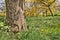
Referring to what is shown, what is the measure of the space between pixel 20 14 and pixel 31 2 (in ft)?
63.7

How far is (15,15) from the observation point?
7816 millimetres

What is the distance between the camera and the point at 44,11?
1121 inches

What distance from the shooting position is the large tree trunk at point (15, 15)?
7777mm

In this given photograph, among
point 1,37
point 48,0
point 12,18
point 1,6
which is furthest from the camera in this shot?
point 48,0

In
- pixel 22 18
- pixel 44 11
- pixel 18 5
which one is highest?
pixel 18 5

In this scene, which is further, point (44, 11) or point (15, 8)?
point (44, 11)

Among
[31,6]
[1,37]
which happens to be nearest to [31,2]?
[31,6]

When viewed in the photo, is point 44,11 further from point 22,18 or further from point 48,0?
point 22,18

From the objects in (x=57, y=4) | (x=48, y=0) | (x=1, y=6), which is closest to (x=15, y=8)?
(x=1, y=6)

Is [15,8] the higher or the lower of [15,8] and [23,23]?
the higher

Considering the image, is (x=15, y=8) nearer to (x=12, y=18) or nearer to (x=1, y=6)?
(x=12, y=18)

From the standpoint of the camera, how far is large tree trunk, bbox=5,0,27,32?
7777 millimetres

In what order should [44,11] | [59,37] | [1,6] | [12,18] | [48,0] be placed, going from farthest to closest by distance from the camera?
[44,11] → [48,0] → [1,6] → [12,18] → [59,37]

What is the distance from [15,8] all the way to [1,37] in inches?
67.8
